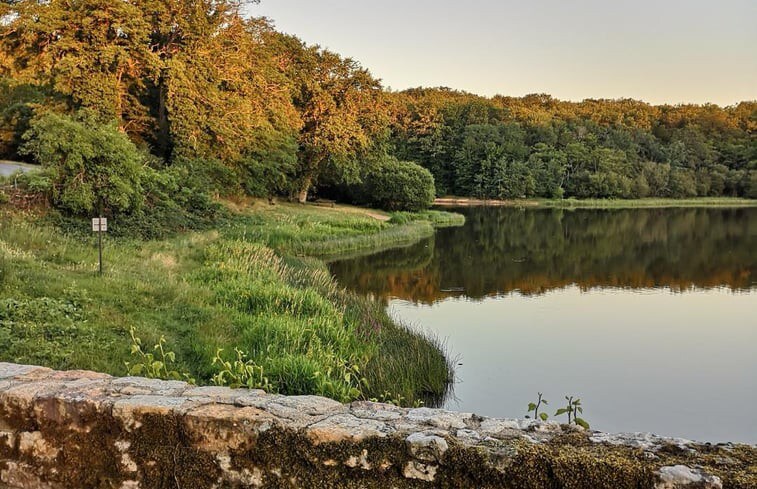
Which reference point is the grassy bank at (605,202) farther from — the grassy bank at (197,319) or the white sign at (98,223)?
the white sign at (98,223)

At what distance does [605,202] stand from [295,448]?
2896 inches

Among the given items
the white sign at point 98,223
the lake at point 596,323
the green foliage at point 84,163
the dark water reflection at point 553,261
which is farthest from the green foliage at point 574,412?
the green foliage at point 84,163

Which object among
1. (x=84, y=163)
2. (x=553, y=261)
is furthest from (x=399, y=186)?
(x=84, y=163)

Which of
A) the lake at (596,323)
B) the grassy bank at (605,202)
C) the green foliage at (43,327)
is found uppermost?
the green foliage at (43,327)

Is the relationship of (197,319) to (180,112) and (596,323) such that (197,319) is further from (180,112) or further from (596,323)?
(180,112)

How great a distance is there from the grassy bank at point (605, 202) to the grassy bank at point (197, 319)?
183 ft

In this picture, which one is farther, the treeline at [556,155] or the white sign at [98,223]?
the treeline at [556,155]

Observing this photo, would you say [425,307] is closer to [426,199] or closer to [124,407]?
[124,407]

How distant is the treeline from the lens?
72.5m

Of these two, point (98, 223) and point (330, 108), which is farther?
point (330, 108)

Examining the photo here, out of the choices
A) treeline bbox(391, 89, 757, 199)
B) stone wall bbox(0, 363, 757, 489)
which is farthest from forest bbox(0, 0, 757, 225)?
treeline bbox(391, 89, 757, 199)

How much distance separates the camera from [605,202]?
70.2 metres

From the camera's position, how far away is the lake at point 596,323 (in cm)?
895

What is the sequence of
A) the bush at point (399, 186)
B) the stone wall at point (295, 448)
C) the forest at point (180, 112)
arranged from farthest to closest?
the bush at point (399, 186), the forest at point (180, 112), the stone wall at point (295, 448)
